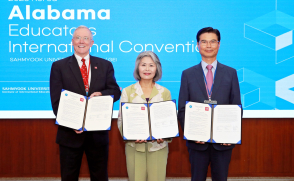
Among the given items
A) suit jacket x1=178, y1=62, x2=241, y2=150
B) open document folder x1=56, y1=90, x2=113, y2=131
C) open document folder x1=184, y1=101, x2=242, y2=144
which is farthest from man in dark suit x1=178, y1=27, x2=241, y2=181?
open document folder x1=56, y1=90, x2=113, y2=131

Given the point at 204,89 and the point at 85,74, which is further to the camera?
the point at 85,74

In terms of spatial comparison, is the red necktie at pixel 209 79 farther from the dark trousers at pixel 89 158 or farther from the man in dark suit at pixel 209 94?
the dark trousers at pixel 89 158

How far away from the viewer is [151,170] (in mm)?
2027

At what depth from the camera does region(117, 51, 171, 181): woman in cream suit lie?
79.5 inches

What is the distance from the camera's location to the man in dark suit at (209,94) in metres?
1.98

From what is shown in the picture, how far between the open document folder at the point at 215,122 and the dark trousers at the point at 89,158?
0.89 meters

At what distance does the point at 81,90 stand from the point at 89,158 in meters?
0.64

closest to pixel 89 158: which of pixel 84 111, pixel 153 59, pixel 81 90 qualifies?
pixel 84 111

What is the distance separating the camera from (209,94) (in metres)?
2.01

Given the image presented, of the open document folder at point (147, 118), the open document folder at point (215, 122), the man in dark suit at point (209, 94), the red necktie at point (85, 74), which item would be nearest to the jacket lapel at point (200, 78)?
the man in dark suit at point (209, 94)

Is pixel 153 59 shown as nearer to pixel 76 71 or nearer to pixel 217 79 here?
pixel 217 79

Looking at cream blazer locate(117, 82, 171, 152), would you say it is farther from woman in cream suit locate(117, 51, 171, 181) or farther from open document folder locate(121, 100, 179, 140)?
open document folder locate(121, 100, 179, 140)

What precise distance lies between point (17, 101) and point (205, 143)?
276 centimetres

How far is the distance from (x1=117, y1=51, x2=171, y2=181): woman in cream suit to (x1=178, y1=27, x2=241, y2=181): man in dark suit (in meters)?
0.23
